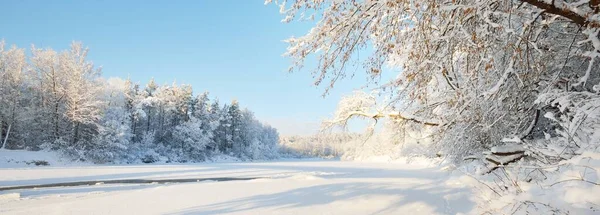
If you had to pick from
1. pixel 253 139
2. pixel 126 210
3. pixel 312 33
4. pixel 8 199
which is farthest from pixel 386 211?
pixel 253 139

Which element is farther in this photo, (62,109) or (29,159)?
(62,109)

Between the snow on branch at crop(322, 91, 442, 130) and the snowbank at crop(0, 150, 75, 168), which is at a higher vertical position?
the snow on branch at crop(322, 91, 442, 130)

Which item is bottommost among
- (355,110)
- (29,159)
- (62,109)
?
(29,159)

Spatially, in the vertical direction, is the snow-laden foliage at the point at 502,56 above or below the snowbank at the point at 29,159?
above

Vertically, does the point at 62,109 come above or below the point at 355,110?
above

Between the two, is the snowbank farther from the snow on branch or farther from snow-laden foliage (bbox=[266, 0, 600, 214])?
snow-laden foliage (bbox=[266, 0, 600, 214])

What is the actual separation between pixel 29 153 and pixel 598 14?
106 feet

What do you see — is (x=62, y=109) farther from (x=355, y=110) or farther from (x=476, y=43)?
(x=476, y=43)

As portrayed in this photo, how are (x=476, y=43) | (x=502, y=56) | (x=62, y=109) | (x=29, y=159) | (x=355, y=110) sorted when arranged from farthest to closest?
(x=62, y=109) → (x=29, y=159) → (x=355, y=110) → (x=502, y=56) → (x=476, y=43)

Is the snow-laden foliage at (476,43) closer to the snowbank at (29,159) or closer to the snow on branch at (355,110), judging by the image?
the snow on branch at (355,110)

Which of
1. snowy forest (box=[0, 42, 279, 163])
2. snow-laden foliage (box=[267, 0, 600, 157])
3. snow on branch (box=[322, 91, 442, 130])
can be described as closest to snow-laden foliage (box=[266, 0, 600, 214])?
snow-laden foliage (box=[267, 0, 600, 157])

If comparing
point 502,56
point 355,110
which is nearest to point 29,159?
point 355,110

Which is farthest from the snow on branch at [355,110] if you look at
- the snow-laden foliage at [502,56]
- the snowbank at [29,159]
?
the snowbank at [29,159]

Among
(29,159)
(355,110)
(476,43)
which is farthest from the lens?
(29,159)
